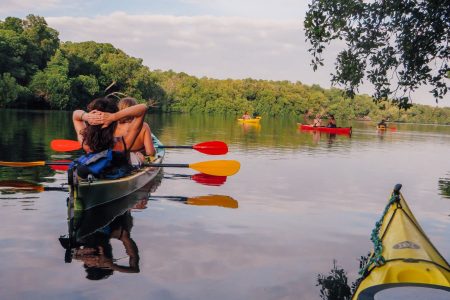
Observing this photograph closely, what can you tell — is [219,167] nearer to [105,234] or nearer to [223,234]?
[223,234]

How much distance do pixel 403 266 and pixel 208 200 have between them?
6715 mm

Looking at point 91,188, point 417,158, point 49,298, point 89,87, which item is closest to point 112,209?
point 91,188

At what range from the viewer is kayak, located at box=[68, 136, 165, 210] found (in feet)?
25.3

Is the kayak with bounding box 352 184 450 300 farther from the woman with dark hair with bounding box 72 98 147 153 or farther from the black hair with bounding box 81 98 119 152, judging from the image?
the black hair with bounding box 81 98 119 152

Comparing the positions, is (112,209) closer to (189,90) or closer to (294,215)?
(294,215)

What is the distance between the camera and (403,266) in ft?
Result: 14.8

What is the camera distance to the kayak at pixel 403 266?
14.1 feet

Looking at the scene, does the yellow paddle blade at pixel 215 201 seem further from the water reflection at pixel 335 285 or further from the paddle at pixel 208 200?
the water reflection at pixel 335 285

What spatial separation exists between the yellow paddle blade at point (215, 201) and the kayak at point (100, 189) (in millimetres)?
1298

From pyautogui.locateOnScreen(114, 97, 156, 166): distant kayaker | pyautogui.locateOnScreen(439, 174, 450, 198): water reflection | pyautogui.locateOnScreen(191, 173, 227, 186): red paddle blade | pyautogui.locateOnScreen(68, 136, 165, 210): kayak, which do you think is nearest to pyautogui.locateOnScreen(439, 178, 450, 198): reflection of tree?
pyautogui.locateOnScreen(439, 174, 450, 198): water reflection

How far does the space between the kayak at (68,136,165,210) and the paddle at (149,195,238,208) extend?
2.75 feet

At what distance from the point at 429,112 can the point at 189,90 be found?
72.3 metres

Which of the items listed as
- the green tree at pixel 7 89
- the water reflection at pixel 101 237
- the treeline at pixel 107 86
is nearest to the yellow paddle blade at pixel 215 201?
the water reflection at pixel 101 237

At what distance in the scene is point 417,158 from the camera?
23.7 meters
